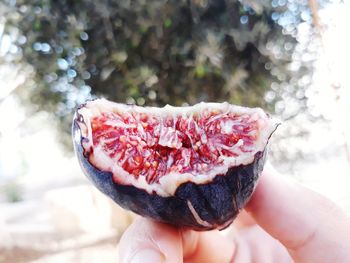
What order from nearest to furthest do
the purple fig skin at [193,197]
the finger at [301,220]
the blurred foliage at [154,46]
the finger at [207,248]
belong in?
the purple fig skin at [193,197] < the finger at [301,220] < the finger at [207,248] < the blurred foliage at [154,46]

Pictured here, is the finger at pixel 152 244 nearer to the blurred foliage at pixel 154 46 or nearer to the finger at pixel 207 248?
the finger at pixel 207 248

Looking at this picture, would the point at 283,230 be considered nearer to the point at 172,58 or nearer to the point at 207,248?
the point at 207,248

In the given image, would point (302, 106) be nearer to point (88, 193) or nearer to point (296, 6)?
point (296, 6)

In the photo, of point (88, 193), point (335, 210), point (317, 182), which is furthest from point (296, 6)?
point (88, 193)

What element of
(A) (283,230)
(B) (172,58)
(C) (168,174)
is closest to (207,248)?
(A) (283,230)

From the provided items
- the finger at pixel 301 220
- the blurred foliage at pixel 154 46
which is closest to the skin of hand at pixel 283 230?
the finger at pixel 301 220

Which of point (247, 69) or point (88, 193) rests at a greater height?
point (247, 69)
